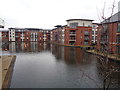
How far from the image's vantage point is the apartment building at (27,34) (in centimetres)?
7471

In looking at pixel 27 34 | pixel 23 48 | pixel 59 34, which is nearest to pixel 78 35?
pixel 59 34

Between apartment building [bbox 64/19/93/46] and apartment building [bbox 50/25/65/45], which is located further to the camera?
apartment building [bbox 50/25/65/45]

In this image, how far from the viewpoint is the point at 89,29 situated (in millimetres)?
44344

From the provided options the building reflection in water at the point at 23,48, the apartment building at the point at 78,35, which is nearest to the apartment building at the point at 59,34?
the apartment building at the point at 78,35

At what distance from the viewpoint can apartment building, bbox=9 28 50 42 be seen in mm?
74713

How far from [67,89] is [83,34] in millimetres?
37534

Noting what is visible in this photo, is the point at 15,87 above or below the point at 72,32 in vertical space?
below

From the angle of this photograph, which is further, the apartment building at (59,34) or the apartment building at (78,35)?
the apartment building at (59,34)

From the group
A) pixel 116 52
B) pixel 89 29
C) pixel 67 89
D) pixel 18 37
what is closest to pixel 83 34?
pixel 89 29

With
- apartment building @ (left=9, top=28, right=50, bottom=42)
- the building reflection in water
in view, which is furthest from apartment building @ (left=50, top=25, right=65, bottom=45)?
apartment building @ (left=9, top=28, right=50, bottom=42)

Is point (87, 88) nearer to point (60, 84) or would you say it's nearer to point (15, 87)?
point (60, 84)

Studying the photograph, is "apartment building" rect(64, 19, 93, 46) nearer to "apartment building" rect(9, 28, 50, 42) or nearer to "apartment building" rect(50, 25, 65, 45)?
"apartment building" rect(50, 25, 65, 45)

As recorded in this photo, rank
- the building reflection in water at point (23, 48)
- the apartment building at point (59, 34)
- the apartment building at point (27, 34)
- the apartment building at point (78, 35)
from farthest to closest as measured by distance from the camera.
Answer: the apartment building at point (27, 34)
the apartment building at point (59, 34)
the apartment building at point (78, 35)
the building reflection in water at point (23, 48)

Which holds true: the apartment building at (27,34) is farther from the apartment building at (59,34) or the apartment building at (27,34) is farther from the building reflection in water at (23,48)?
the building reflection in water at (23,48)
